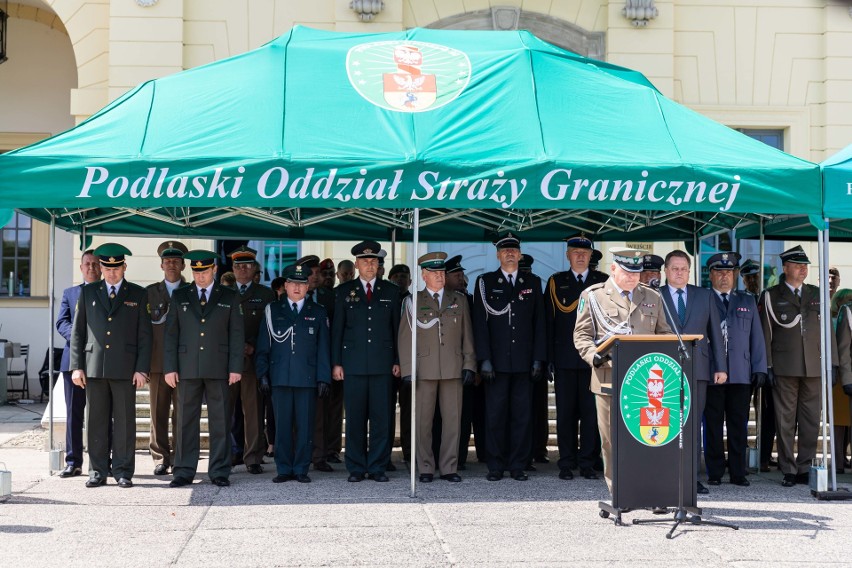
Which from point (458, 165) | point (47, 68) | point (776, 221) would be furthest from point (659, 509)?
point (47, 68)

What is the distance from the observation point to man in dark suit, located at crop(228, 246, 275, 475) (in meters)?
9.20

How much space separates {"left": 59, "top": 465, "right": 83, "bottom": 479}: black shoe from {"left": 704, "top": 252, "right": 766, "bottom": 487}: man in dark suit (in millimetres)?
5352

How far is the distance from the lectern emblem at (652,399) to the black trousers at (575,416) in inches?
76.6

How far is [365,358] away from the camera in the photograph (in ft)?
28.7

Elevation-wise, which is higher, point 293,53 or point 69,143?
point 293,53

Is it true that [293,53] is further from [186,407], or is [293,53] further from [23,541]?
[23,541]

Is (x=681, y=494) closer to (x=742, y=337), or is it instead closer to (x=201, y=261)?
(x=742, y=337)

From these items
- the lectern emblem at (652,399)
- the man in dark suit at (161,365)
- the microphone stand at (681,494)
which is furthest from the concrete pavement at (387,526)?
the lectern emblem at (652,399)

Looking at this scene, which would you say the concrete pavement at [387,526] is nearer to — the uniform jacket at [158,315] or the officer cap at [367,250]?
the uniform jacket at [158,315]

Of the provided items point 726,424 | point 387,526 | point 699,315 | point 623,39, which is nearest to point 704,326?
point 699,315

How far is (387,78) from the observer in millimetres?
8672

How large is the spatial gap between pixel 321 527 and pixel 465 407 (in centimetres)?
292

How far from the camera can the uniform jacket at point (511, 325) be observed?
28.9ft

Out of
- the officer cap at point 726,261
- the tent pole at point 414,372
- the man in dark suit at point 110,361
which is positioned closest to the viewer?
the tent pole at point 414,372
